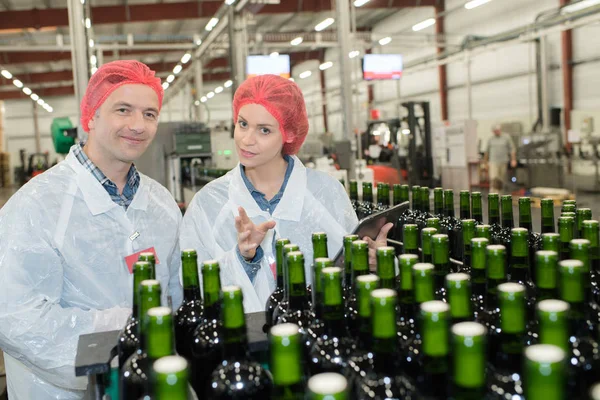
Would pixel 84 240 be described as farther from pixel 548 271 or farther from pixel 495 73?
pixel 495 73

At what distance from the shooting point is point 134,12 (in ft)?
38.6

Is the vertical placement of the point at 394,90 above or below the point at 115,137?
above

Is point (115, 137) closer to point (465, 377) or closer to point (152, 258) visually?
point (152, 258)

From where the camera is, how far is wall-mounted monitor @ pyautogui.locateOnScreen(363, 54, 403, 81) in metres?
10.2

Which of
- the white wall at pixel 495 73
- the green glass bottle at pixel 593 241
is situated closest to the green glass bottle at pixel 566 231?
the green glass bottle at pixel 593 241

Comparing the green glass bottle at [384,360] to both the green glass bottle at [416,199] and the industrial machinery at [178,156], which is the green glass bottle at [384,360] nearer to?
the green glass bottle at [416,199]

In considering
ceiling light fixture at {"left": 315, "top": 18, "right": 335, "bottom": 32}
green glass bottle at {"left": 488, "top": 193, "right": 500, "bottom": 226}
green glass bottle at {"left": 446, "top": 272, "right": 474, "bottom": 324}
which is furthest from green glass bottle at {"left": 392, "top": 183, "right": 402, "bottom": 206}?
ceiling light fixture at {"left": 315, "top": 18, "right": 335, "bottom": 32}

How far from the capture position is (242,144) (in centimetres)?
190

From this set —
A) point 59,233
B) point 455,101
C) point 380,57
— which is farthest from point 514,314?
point 455,101

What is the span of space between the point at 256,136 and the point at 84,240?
63 centimetres

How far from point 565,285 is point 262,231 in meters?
0.90

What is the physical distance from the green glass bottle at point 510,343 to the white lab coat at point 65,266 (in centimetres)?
91

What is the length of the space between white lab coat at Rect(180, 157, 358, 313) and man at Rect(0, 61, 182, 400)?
0.35 feet

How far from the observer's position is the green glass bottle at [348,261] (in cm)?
139
